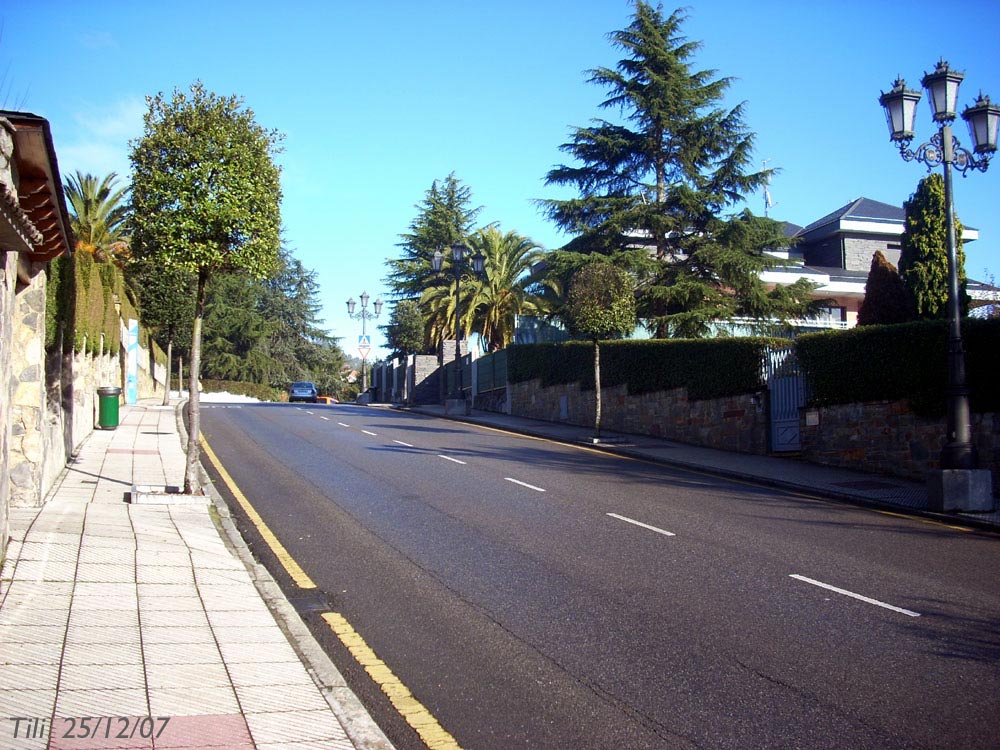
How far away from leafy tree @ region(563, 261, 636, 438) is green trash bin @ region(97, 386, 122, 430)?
12.4 metres

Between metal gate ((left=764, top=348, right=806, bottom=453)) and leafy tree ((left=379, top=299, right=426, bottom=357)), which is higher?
leafy tree ((left=379, top=299, right=426, bottom=357))

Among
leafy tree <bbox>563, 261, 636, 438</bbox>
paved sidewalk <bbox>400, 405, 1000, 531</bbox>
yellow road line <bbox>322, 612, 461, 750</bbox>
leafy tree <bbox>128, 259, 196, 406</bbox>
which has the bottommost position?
yellow road line <bbox>322, 612, 461, 750</bbox>

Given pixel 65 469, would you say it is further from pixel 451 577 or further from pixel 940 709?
pixel 940 709

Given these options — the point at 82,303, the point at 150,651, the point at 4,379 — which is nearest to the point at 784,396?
the point at 82,303

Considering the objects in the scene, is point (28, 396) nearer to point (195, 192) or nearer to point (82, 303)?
point (195, 192)

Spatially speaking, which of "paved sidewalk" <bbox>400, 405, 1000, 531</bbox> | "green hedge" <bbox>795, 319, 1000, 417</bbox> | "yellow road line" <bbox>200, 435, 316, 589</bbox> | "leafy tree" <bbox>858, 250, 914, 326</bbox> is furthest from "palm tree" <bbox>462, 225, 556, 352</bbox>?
"yellow road line" <bbox>200, 435, 316, 589</bbox>

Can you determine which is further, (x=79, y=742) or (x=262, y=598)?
(x=262, y=598)

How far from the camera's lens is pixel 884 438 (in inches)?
720

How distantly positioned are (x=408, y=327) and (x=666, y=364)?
31970 millimetres

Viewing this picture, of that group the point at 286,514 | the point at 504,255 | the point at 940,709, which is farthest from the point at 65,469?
the point at 504,255

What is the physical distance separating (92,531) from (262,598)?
3.13m

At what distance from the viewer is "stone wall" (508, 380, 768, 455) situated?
881 inches

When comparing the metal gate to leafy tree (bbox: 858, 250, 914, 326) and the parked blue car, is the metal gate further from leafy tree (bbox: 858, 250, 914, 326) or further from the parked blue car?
the parked blue car

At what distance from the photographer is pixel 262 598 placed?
312 inches
